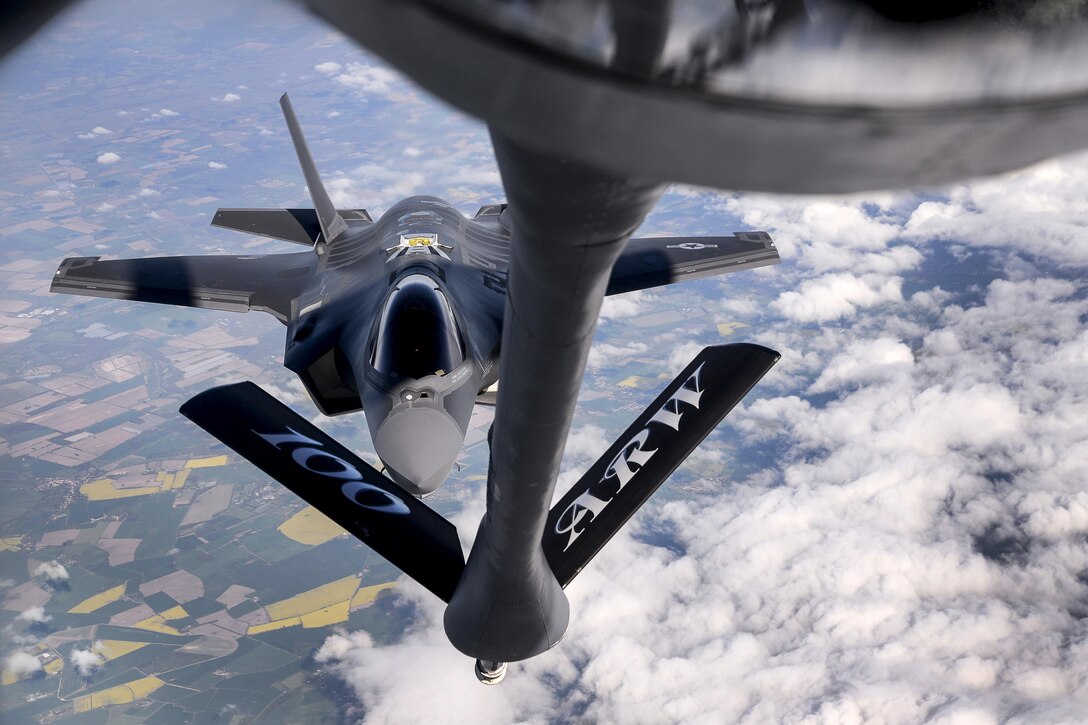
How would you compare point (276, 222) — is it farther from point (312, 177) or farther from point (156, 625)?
point (156, 625)

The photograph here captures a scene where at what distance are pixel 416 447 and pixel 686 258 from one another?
24.4 ft

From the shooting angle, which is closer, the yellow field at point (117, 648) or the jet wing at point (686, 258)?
the jet wing at point (686, 258)

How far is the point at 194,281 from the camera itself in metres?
13.9

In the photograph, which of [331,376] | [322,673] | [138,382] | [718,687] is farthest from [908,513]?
[138,382]

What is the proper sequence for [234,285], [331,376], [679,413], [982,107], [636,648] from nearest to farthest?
1. [982,107]
2. [679,413]
3. [331,376]
4. [234,285]
5. [636,648]

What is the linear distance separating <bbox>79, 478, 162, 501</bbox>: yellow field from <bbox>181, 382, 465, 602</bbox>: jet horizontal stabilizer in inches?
2179

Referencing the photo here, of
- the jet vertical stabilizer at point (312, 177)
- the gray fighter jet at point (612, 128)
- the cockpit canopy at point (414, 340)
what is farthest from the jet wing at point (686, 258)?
the gray fighter jet at point (612, 128)

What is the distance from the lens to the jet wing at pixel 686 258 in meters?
13.9

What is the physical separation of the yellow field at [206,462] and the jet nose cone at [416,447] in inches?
2172

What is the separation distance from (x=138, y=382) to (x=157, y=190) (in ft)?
79.4

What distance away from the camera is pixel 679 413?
6914mm

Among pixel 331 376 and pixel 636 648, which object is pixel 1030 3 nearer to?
pixel 331 376

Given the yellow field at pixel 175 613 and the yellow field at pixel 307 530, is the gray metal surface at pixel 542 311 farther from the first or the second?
the yellow field at pixel 307 530

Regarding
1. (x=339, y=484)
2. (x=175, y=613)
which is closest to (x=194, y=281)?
(x=339, y=484)
